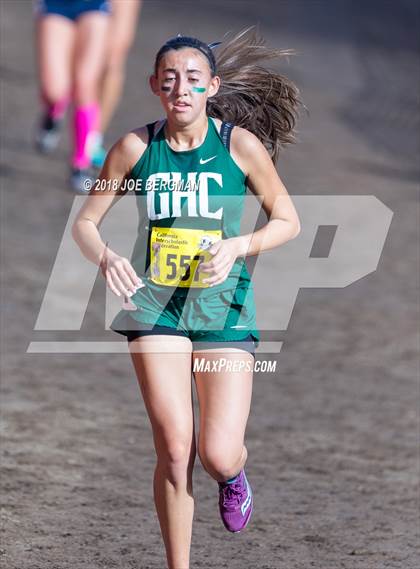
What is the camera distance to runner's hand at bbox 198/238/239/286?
3.91m

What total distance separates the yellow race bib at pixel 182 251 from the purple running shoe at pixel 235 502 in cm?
79

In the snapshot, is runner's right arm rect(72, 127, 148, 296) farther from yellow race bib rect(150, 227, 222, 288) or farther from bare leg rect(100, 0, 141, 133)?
bare leg rect(100, 0, 141, 133)

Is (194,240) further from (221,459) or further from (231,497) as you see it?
(231,497)

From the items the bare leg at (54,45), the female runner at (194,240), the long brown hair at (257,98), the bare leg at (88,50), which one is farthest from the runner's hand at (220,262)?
the bare leg at (54,45)

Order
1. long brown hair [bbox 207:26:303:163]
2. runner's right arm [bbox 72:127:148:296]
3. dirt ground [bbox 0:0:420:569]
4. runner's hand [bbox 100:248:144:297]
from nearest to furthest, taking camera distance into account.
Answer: runner's hand [bbox 100:248:144:297]
runner's right arm [bbox 72:127:148:296]
long brown hair [bbox 207:26:303:163]
dirt ground [bbox 0:0:420:569]

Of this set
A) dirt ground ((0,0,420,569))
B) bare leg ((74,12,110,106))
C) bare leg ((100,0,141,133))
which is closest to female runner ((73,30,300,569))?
dirt ground ((0,0,420,569))

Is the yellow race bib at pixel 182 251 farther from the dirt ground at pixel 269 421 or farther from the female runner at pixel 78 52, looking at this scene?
the female runner at pixel 78 52

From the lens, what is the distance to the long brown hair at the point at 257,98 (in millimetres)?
4258

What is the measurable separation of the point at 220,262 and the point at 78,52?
25.7 ft

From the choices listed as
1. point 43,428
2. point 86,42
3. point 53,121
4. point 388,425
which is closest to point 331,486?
point 388,425

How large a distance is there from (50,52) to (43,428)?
5093mm

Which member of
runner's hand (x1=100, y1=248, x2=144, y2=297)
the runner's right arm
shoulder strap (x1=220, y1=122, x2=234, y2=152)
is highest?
shoulder strap (x1=220, y1=122, x2=234, y2=152)

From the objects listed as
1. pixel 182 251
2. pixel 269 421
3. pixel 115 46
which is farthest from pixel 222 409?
pixel 115 46

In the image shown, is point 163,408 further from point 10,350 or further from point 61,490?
point 10,350
